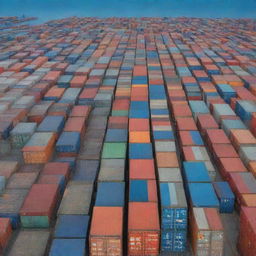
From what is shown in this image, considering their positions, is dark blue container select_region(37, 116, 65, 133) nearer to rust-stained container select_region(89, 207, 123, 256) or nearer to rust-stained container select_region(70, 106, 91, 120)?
rust-stained container select_region(70, 106, 91, 120)

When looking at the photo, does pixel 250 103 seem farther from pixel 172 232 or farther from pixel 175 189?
pixel 172 232

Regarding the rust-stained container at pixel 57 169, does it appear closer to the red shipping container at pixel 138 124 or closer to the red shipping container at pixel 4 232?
the red shipping container at pixel 4 232

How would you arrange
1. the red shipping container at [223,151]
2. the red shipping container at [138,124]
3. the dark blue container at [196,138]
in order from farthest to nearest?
the red shipping container at [138,124], the dark blue container at [196,138], the red shipping container at [223,151]

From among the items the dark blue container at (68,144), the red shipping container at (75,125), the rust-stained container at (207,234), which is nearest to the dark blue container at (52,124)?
the red shipping container at (75,125)

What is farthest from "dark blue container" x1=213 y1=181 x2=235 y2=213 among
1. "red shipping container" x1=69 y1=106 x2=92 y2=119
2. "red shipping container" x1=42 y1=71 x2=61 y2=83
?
"red shipping container" x1=42 y1=71 x2=61 y2=83

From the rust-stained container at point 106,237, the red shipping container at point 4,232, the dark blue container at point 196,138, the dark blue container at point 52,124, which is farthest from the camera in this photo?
the dark blue container at point 52,124

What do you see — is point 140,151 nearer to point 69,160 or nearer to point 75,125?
point 69,160

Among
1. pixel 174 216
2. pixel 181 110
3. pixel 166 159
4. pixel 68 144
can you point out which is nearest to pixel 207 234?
pixel 174 216
